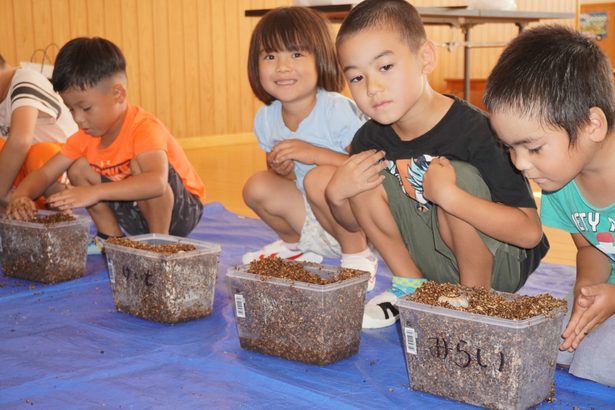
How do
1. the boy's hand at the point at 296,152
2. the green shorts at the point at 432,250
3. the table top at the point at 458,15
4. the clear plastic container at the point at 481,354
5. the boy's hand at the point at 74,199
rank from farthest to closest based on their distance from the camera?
the table top at the point at 458,15 → the boy's hand at the point at 74,199 → the boy's hand at the point at 296,152 → the green shorts at the point at 432,250 → the clear plastic container at the point at 481,354

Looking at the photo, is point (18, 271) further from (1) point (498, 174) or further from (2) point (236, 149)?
(2) point (236, 149)

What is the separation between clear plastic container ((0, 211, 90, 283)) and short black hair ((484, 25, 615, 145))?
1427 mm

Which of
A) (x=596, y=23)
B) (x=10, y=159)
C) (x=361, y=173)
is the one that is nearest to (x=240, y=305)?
(x=361, y=173)

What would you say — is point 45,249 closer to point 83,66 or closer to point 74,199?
point 74,199

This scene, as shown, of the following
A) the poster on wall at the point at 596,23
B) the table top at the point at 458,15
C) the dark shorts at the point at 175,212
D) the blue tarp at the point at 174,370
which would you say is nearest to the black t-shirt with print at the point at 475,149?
the blue tarp at the point at 174,370

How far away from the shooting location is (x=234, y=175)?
468 centimetres

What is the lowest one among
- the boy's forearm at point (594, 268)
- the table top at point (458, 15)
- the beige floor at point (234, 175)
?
the beige floor at point (234, 175)

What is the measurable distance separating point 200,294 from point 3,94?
170cm

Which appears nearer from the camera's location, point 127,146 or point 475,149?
point 475,149

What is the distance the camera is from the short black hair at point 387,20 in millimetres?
1727

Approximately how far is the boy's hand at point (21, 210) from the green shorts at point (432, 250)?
1179 millimetres

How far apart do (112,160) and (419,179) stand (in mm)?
1191

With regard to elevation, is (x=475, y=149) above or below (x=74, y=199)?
above

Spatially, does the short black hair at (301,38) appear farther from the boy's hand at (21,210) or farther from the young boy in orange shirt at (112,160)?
the boy's hand at (21,210)
